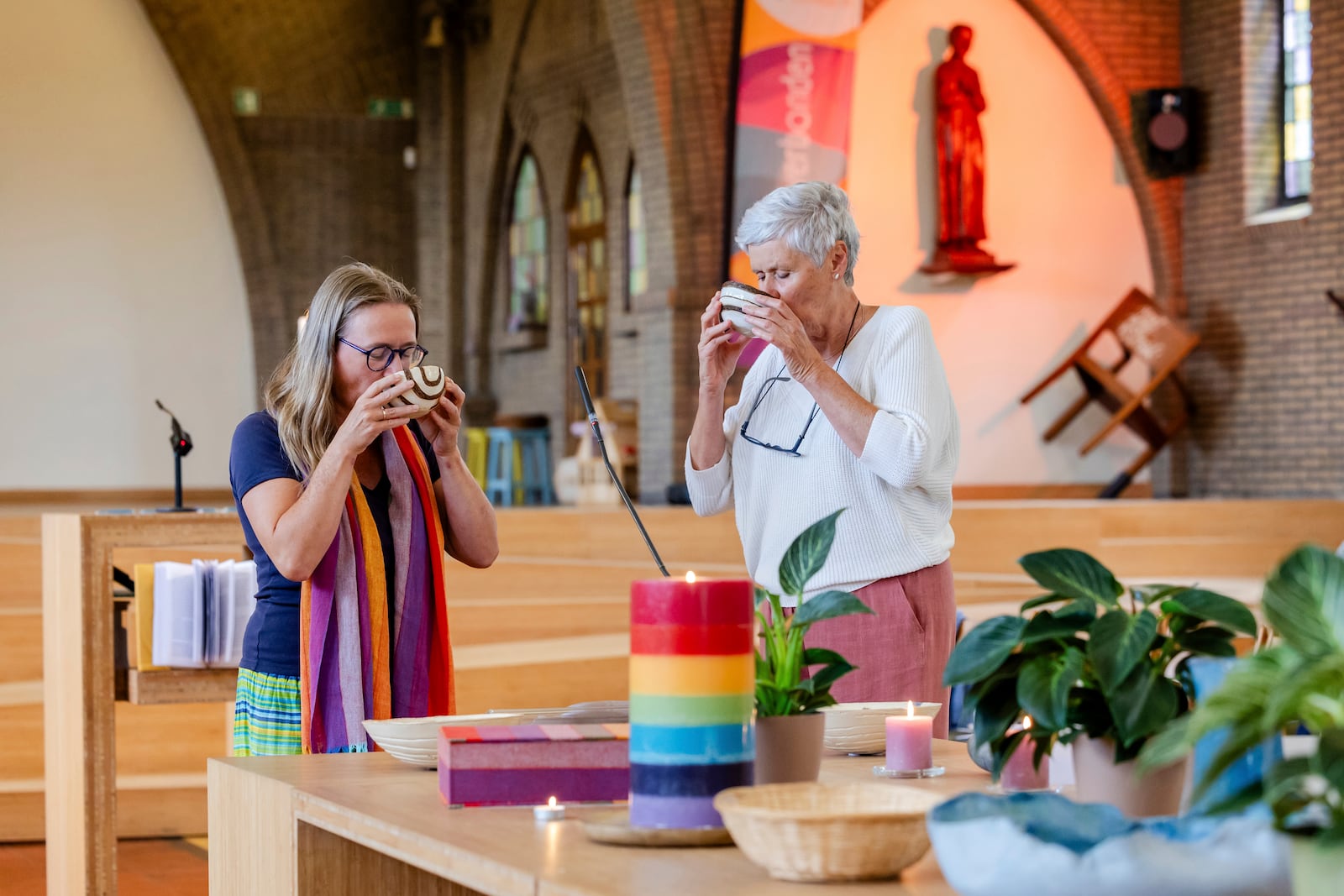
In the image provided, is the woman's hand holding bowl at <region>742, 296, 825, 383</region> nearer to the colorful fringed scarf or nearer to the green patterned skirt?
the colorful fringed scarf

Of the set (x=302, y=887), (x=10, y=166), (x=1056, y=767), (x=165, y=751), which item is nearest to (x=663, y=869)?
(x=302, y=887)

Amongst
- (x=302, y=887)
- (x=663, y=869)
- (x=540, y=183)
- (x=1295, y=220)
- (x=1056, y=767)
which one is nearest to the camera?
(x=663, y=869)

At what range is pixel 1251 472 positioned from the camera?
32.0 ft

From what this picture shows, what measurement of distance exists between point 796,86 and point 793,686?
7.73 m

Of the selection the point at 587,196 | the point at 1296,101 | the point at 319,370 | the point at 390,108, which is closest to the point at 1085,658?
the point at 319,370

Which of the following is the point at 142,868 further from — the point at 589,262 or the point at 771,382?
the point at 589,262

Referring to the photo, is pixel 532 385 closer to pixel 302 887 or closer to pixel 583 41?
pixel 583 41

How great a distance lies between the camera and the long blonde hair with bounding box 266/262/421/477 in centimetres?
225

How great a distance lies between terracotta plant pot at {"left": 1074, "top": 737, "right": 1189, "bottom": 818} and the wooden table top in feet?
0.46

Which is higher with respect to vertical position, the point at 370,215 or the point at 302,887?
the point at 370,215

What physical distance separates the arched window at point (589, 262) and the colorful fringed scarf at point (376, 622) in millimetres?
9669

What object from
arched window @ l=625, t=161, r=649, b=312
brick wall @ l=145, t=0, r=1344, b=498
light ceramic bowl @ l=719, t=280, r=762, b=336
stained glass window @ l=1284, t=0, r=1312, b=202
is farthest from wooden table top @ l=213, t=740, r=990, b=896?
arched window @ l=625, t=161, r=649, b=312

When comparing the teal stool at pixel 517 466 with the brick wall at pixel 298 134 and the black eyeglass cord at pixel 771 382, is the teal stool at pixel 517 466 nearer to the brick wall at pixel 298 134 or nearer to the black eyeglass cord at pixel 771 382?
the brick wall at pixel 298 134

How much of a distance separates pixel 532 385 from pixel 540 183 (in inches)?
61.3
